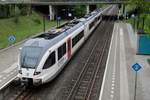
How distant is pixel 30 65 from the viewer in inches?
685

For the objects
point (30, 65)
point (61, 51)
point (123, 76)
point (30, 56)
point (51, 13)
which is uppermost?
point (51, 13)

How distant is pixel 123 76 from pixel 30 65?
7.85m

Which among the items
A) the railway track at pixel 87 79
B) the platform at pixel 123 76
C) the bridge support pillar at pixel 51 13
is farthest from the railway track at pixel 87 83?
the bridge support pillar at pixel 51 13

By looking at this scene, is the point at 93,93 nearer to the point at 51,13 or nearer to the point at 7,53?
the point at 7,53

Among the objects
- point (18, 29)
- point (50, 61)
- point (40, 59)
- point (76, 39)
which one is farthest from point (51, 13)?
point (40, 59)

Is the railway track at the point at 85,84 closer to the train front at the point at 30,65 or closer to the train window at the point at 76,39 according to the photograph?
the train front at the point at 30,65

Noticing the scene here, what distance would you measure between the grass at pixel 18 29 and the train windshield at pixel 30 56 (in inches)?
530

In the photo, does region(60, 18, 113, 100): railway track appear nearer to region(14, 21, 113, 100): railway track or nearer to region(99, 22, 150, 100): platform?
region(14, 21, 113, 100): railway track

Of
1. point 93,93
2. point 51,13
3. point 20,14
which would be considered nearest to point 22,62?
point 93,93

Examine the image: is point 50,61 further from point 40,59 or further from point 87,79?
point 87,79

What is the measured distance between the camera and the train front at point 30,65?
676 inches

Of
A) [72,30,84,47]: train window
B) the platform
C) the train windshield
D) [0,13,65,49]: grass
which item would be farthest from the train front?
[0,13,65,49]: grass

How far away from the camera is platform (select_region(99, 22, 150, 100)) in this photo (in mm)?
17830

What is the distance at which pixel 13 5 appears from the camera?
56.9 meters
